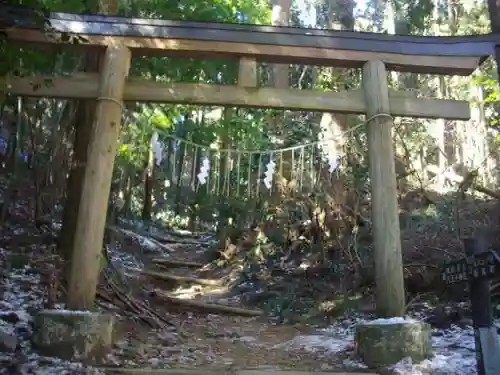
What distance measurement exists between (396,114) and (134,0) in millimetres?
5437

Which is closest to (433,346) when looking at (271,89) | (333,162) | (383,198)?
(383,198)

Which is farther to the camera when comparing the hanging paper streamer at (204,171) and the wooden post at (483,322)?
the hanging paper streamer at (204,171)

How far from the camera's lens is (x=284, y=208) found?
1288 cm

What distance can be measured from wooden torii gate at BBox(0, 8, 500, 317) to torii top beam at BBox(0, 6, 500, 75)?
0.04 feet

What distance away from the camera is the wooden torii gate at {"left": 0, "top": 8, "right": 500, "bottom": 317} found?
5.97m

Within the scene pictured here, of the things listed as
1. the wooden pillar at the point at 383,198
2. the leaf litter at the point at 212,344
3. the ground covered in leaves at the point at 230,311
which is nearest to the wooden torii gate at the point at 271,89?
the wooden pillar at the point at 383,198

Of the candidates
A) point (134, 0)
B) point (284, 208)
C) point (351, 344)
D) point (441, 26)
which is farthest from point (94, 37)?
point (441, 26)

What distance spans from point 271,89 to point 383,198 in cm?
191

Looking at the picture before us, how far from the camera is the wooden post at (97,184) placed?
5590mm

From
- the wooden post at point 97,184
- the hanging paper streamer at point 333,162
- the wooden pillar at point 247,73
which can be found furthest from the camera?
the hanging paper streamer at point 333,162

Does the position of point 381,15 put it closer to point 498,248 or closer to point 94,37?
point 498,248

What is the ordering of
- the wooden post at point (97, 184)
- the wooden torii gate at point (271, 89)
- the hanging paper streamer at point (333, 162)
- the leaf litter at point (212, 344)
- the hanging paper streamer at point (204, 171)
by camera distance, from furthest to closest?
the hanging paper streamer at point (333, 162) → the hanging paper streamer at point (204, 171) → the wooden torii gate at point (271, 89) → the wooden post at point (97, 184) → the leaf litter at point (212, 344)

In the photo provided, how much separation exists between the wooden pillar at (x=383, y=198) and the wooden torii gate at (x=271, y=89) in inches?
0.5

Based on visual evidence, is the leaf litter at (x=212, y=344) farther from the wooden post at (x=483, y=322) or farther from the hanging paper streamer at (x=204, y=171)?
the hanging paper streamer at (x=204, y=171)
